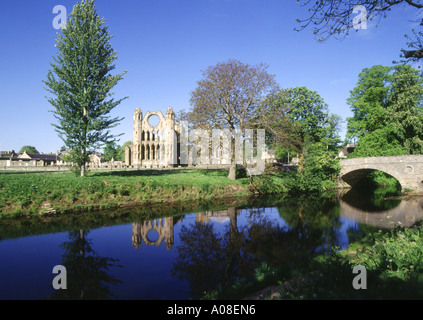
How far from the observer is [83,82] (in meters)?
20.3

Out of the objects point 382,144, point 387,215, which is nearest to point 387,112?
point 382,144

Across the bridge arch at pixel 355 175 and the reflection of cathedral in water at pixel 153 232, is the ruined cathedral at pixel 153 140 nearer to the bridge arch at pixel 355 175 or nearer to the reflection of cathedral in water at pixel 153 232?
the bridge arch at pixel 355 175

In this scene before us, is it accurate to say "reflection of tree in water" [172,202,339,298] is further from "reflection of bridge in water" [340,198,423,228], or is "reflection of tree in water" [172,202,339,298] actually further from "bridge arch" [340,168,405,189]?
"bridge arch" [340,168,405,189]

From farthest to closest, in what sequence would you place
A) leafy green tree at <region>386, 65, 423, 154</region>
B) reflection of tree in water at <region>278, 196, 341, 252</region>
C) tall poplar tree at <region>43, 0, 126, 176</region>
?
leafy green tree at <region>386, 65, 423, 154</region> → tall poplar tree at <region>43, 0, 126, 176</region> → reflection of tree in water at <region>278, 196, 341, 252</region>

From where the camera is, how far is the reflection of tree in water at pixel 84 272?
6078 millimetres

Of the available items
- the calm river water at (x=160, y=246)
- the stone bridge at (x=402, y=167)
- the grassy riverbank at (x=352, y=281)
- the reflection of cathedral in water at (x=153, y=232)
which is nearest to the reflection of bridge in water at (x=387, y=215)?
the calm river water at (x=160, y=246)

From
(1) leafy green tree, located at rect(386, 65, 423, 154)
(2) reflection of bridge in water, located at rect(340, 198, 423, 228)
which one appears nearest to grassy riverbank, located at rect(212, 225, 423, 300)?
(2) reflection of bridge in water, located at rect(340, 198, 423, 228)

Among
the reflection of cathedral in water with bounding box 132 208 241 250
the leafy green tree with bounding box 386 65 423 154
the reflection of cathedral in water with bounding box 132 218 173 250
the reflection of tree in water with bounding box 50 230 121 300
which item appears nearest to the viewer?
the reflection of tree in water with bounding box 50 230 121 300

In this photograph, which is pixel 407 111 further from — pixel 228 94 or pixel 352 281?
pixel 352 281

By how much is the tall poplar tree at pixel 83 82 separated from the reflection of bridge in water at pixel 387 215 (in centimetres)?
2062

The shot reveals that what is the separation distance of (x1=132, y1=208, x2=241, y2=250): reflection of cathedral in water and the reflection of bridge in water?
766 centimetres

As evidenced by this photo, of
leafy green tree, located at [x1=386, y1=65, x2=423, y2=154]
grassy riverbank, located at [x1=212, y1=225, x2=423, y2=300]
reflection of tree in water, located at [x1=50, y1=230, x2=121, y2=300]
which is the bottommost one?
reflection of tree in water, located at [x1=50, y1=230, x2=121, y2=300]

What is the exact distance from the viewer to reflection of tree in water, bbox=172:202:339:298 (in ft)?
23.2

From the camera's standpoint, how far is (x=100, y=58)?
21156 mm
